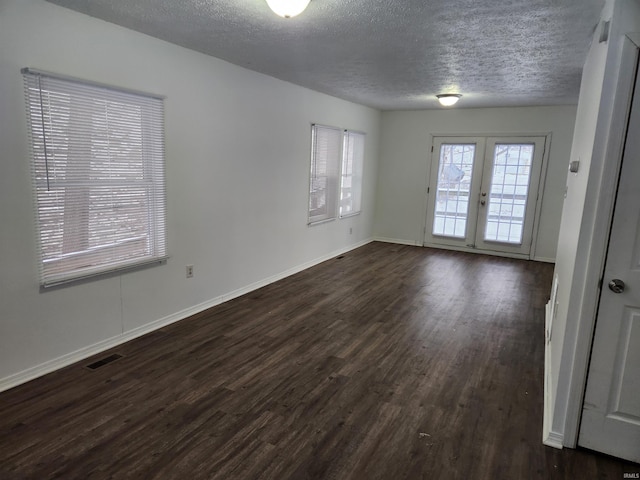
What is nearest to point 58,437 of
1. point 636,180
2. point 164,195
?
point 164,195

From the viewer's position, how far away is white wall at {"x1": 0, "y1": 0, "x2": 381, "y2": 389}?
2.48 metres

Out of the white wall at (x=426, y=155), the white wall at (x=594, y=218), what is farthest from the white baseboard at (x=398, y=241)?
the white wall at (x=594, y=218)

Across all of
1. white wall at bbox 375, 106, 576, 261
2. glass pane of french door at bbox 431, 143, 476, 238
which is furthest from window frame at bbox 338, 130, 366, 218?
glass pane of french door at bbox 431, 143, 476, 238

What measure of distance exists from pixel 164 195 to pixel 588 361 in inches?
125

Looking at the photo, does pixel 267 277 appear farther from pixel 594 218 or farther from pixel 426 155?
pixel 426 155

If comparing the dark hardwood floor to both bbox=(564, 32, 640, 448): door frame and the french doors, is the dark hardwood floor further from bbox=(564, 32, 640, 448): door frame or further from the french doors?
the french doors

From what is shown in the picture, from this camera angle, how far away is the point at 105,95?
2.86 meters

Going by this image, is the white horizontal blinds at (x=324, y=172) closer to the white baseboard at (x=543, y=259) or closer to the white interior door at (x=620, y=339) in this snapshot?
the white baseboard at (x=543, y=259)

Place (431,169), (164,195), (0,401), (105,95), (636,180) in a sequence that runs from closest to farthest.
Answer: (636,180) → (0,401) → (105,95) → (164,195) → (431,169)

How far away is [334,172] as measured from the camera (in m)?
6.05

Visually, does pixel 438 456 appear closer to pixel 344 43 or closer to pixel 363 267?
pixel 344 43

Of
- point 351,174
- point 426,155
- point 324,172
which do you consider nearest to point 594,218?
point 324,172

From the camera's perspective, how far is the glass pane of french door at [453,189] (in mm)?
6816

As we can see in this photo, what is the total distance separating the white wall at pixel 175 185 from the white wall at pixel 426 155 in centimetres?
177
